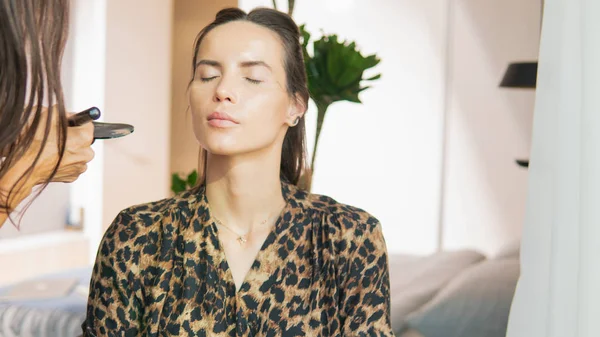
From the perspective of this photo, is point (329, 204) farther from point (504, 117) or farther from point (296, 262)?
point (504, 117)

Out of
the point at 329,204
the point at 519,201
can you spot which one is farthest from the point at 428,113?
the point at 329,204

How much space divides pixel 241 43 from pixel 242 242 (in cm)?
34

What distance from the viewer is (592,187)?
1111 mm

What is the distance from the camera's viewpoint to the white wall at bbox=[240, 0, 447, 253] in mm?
3844

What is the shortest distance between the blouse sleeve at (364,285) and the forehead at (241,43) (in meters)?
0.34

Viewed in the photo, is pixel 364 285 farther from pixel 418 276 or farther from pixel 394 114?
pixel 394 114

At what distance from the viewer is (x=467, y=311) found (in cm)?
212

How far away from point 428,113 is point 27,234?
2.05m

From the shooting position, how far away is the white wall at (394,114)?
3.84 metres

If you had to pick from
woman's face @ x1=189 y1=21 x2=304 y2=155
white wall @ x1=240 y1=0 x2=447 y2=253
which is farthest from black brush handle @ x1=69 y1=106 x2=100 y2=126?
white wall @ x1=240 y1=0 x2=447 y2=253

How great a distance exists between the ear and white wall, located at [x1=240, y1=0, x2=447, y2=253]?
245cm

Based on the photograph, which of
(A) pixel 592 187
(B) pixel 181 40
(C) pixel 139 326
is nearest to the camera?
(A) pixel 592 187

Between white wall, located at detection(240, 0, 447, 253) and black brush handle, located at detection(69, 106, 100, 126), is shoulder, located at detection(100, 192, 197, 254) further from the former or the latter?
white wall, located at detection(240, 0, 447, 253)

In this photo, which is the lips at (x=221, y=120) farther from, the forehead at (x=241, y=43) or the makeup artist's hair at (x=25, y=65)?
the makeup artist's hair at (x=25, y=65)
